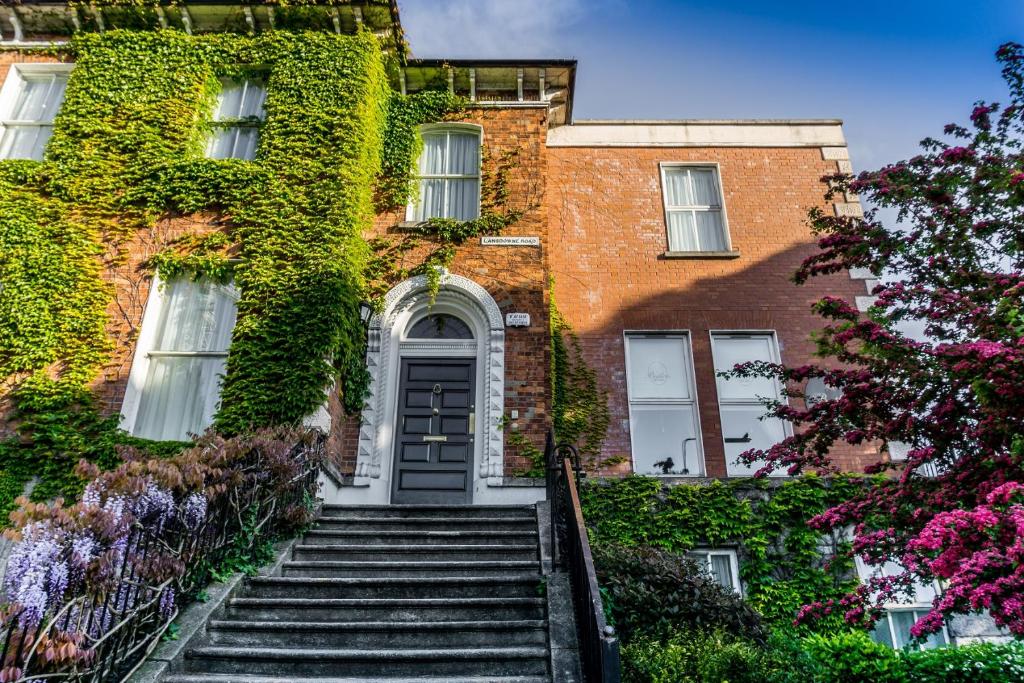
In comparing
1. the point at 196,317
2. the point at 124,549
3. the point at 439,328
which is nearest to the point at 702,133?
the point at 439,328

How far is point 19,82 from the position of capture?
10797mm

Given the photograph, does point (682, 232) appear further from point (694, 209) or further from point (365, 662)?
point (365, 662)

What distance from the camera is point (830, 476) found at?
847cm

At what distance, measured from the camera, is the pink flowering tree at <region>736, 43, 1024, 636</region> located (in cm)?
424

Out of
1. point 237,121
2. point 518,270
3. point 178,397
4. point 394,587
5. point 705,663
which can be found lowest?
point 705,663

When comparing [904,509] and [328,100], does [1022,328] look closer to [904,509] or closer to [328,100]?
[904,509]

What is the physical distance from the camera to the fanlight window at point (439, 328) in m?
9.84

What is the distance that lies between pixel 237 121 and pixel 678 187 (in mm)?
7647

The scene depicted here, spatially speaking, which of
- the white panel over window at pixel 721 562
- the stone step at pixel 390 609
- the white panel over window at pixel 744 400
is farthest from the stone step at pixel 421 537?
the white panel over window at pixel 744 400

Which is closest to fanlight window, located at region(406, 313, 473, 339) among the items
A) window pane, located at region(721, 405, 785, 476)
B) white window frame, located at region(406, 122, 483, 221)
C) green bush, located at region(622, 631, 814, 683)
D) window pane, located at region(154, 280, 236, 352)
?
white window frame, located at region(406, 122, 483, 221)

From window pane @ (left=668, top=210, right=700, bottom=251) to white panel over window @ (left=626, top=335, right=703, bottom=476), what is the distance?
68.6 inches

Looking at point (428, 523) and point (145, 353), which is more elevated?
point (145, 353)

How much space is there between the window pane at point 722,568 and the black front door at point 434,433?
10.7 ft

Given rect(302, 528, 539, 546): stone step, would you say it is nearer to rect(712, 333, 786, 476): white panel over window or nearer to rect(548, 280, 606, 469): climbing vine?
rect(548, 280, 606, 469): climbing vine
